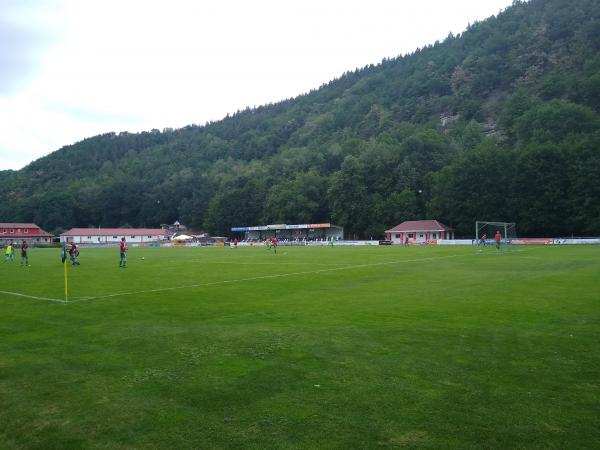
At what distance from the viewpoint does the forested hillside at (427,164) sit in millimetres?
80625

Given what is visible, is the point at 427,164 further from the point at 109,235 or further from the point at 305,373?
the point at 305,373

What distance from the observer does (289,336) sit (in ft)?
34.6

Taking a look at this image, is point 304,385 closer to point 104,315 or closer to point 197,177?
point 104,315

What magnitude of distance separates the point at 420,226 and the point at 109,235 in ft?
298

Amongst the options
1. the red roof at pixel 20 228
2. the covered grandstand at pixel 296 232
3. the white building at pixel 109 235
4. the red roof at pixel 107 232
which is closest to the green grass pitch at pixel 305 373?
the covered grandstand at pixel 296 232

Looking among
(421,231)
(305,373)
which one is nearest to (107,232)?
(421,231)

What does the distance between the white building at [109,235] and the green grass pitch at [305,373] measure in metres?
126

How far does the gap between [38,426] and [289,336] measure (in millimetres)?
5439

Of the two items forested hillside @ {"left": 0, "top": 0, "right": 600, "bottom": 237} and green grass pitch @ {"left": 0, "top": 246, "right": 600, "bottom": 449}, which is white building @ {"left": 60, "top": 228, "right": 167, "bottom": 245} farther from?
green grass pitch @ {"left": 0, "top": 246, "right": 600, "bottom": 449}

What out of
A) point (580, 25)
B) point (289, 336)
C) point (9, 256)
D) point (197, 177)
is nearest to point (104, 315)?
point (289, 336)

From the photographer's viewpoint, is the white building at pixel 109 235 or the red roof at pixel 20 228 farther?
the red roof at pixel 20 228

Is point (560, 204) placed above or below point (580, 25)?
below

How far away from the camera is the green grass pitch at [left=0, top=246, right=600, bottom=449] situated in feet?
18.7

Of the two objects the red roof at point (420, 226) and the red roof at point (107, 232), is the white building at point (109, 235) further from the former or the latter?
the red roof at point (420, 226)
